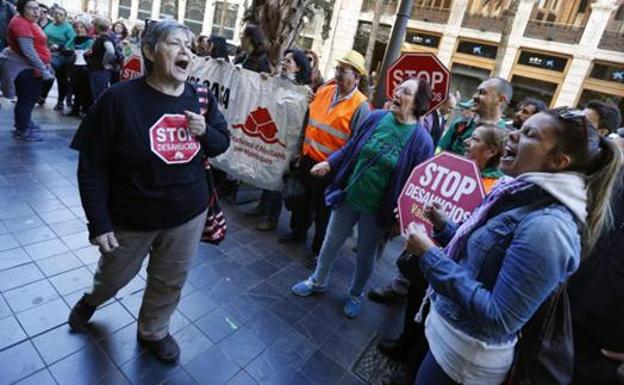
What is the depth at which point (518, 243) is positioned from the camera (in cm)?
124

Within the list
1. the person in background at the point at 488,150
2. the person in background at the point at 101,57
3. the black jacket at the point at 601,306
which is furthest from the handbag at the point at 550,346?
the person in background at the point at 101,57

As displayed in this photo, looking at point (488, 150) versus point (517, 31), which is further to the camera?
point (517, 31)

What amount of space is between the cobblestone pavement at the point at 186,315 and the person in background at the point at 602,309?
4.78 ft

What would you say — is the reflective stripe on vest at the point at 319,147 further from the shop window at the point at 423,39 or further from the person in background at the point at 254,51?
the shop window at the point at 423,39

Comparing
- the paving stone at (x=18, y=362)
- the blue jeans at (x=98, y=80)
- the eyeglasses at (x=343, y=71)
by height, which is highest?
the eyeglasses at (x=343, y=71)

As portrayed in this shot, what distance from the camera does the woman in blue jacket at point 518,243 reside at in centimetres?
121

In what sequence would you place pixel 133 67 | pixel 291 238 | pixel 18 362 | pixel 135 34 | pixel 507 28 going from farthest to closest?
pixel 135 34 → pixel 507 28 → pixel 133 67 → pixel 291 238 → pixel 18 362

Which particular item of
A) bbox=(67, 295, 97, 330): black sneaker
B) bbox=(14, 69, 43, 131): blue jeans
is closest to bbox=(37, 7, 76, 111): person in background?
bbox=(14, 69, 43, 131): blue jeans

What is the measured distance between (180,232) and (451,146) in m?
2.68

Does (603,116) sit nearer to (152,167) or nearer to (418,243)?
(418,243)

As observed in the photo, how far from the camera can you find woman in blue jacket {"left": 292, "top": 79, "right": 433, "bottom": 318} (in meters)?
2.80

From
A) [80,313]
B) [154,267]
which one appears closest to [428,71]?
[154,267]

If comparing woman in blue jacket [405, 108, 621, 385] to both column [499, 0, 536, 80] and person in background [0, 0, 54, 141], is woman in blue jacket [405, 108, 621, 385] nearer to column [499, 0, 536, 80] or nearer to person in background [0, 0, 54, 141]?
person in background [0, 0, 54, 141]

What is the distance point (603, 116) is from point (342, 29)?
2081 cm
